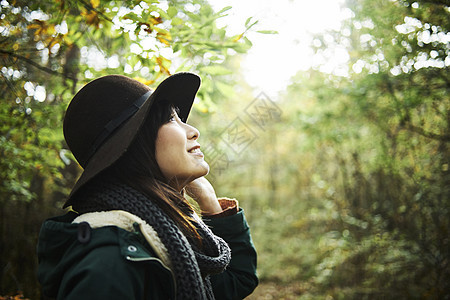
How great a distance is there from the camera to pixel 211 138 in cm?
773

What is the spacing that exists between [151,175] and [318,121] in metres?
5.38

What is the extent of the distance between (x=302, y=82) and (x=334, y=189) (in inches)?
120

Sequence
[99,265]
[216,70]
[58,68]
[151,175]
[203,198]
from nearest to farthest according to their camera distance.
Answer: [99,265] → [151,175] → [203,198] → [216,70] → [58,68]

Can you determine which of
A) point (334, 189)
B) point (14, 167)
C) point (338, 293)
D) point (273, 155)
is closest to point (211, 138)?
→ point (334, 189)

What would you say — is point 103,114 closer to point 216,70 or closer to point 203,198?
point 203,198

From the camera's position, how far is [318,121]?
250 inches

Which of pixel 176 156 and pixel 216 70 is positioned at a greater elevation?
pixel 216 70

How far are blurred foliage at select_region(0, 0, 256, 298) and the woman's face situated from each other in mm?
843

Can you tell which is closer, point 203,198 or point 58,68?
point 203,198

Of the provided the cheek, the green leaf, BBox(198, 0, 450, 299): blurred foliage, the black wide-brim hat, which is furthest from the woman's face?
BBox(198, 0, 450, 299): blurred foliage

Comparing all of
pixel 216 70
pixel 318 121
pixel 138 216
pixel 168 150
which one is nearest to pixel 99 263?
pixel 138 216

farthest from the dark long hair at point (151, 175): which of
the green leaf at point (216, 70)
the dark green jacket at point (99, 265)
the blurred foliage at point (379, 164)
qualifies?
the blurred foliage at point (379, 164)

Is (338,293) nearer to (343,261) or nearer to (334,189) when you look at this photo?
(343,261)

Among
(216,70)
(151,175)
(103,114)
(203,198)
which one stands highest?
(216,70)
